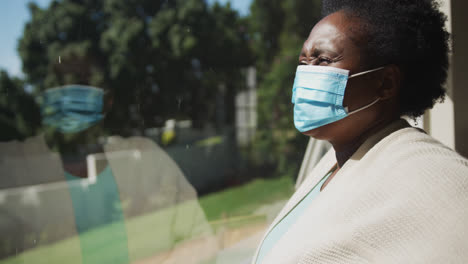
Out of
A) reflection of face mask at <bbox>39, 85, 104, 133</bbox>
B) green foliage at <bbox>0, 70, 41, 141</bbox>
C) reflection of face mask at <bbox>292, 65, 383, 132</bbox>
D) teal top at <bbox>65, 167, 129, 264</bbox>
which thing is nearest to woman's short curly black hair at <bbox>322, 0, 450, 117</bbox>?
reflection of face mask at <bbox>292, 65, 383, 132</bbox>

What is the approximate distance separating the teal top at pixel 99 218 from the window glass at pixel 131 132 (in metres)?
0.02

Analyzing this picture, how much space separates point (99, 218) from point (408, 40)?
9.44ft

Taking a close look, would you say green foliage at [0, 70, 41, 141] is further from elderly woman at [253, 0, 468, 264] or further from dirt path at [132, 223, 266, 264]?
elderly woman at [253, 0, 468, 264]

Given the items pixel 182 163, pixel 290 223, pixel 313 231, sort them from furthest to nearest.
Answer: pixel 182 163
pixel 290 223
pixel 313 231

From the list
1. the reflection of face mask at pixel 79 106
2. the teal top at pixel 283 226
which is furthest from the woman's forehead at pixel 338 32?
the reflection of face mask at pixel 79 106

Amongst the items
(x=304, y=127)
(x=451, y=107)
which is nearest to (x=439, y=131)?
(x=451, y=107)

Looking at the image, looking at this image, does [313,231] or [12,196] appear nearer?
[313,231]

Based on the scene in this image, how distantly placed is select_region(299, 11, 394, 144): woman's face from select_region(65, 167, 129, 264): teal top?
4.92ft

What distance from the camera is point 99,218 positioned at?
10.1 ft

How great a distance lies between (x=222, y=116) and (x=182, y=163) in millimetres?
5892

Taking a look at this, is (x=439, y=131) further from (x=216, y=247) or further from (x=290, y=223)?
(x=216, y=247)

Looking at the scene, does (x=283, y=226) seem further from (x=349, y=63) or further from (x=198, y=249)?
(x=198, y=249)

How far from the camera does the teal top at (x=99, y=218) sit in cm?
207

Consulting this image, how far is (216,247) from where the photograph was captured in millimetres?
2219
